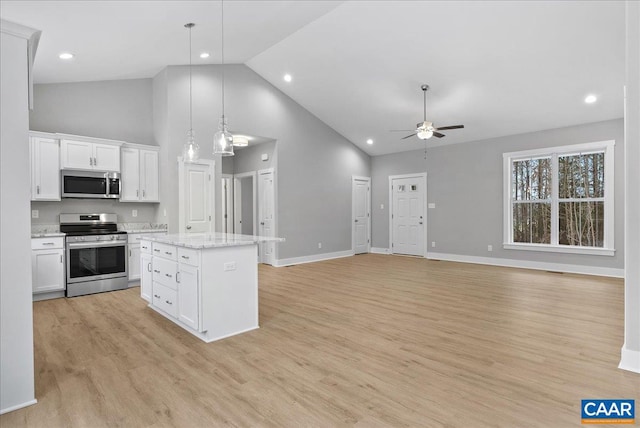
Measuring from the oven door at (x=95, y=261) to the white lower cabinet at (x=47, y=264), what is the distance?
10 centimetres

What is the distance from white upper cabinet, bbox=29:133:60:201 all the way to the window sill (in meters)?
8.11

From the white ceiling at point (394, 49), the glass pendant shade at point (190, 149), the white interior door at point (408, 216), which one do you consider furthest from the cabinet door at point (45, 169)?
the white interior door at point (408, 216)

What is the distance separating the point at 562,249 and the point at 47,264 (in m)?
8.53

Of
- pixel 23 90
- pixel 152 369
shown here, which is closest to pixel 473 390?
pixel 152 369

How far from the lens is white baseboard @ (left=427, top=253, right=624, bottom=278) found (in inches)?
236

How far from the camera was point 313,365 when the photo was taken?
105 inches

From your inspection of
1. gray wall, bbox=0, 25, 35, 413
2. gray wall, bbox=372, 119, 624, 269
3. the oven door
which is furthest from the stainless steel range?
gray wall, bbox=372, 119, 624, 269

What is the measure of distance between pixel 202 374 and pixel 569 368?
9.05 feet

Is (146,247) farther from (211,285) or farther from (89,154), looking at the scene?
(89,154)

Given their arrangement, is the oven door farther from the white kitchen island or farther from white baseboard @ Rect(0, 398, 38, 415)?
white baseboard @ Rect(0, 398, 38, 415)

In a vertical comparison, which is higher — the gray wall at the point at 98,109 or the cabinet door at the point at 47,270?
the gray wall at the point at 98,109

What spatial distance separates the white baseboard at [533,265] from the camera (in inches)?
236

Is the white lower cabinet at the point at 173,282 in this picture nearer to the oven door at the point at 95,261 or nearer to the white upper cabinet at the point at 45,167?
the oven door at the point at 95,261

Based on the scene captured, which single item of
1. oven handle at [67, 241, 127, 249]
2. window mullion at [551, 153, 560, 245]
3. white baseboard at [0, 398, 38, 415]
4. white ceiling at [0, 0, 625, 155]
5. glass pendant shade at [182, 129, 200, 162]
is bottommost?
white baseboard at [0, 398, 38, 415]
